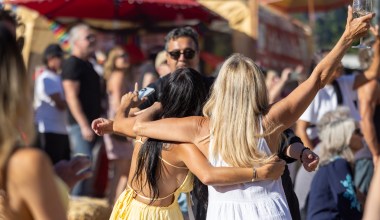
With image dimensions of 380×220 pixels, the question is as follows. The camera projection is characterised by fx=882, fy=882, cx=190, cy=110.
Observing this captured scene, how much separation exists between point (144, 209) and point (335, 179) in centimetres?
207

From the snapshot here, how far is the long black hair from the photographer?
4.84 meters

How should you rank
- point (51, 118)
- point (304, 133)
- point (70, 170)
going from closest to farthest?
point (70, 170) → point (304, 133) → point (51, 118)

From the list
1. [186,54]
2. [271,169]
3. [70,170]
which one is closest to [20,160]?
[70,170]

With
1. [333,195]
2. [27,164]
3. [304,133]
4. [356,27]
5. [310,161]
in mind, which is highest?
[356,27]

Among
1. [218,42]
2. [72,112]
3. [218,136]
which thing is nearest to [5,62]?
[218,136]

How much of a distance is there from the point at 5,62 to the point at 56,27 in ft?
33.1

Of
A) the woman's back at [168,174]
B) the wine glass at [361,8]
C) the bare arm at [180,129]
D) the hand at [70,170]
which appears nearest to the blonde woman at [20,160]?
the hand at [70,170]

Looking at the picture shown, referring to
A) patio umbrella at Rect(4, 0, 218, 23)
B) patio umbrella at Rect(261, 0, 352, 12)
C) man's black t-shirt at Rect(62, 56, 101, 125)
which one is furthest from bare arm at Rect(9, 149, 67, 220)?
patio umbrella at Rect(261, 0, 352, 12)

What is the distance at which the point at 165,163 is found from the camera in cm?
479

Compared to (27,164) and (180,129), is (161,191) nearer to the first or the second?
(180,129)

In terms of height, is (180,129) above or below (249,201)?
above

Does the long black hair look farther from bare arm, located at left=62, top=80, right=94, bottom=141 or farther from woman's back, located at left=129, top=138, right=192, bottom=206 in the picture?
bare arm, located at left=62, top=80, right=94, bottom=141

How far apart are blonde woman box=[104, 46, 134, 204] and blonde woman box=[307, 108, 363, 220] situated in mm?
2679


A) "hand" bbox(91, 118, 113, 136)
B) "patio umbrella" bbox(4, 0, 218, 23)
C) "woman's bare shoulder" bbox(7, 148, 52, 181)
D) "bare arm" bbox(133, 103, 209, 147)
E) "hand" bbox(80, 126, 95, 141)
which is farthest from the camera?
"patio umbrella" bbox(4, 0, 218, 23)
